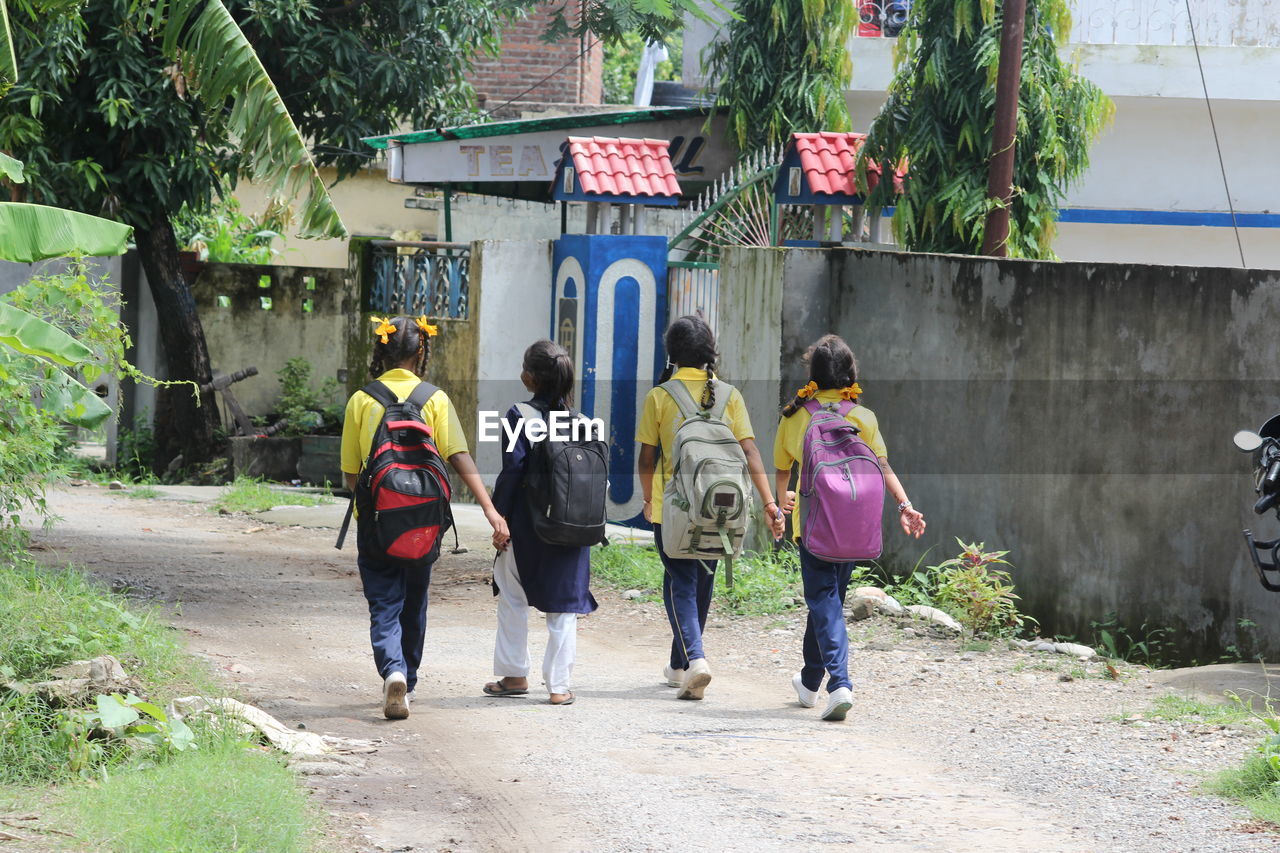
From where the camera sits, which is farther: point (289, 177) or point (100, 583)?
point (289, 177)

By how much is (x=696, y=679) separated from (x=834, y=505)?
100 centimetres

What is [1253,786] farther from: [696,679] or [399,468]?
[399,468]

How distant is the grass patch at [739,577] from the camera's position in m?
8.45

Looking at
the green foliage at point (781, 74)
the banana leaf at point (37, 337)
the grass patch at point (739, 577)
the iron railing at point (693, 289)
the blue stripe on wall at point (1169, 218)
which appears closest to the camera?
the banana leaf at point (37, 337)

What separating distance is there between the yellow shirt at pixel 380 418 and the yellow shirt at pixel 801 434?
1.47m

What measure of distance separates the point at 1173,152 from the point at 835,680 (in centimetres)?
1069

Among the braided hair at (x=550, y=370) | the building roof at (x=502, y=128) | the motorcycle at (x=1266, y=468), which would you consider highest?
the building roof at (x=502, y=128)

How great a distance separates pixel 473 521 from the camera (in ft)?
38.5

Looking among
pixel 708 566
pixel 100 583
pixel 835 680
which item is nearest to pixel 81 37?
pixel 100 583

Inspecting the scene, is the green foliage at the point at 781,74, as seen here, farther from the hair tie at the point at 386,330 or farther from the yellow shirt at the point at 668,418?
the hair tie at the point at 386,330

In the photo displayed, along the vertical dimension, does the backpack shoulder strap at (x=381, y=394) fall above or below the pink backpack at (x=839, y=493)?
above

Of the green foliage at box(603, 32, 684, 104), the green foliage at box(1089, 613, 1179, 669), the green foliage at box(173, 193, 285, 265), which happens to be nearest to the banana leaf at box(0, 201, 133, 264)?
the green foliage at box(1089, 613, 1179, 669)

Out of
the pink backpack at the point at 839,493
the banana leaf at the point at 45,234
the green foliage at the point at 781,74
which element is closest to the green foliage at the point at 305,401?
the green foliage at the point at 781,74

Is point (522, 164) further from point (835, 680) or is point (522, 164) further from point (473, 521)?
point (835, 680)
